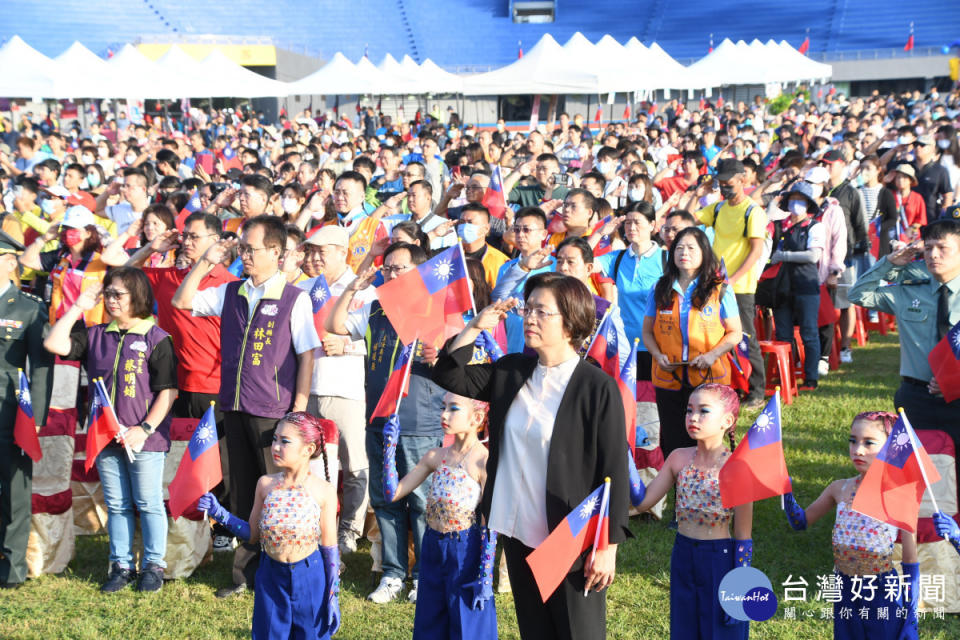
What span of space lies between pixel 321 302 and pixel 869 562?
309 cm

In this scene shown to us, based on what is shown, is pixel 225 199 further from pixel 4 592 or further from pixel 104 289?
pixel 4 592

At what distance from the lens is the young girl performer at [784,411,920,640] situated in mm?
4117

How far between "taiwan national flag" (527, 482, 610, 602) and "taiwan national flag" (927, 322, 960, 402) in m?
2.25

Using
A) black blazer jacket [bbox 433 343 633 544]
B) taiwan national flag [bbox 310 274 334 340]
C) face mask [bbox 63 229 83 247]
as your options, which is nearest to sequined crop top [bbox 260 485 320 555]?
taiwan national flag [bbox 310 274 334 340]

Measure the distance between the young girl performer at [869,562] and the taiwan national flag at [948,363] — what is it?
71cm

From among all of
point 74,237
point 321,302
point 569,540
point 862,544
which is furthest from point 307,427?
point 74,237

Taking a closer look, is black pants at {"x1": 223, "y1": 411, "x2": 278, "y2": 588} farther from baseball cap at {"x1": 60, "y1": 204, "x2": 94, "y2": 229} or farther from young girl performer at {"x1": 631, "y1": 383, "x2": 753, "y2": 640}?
baseball cap at {"x1": 60, "y1": 204, "x2": 94, "y2": 229}

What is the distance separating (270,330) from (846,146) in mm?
10662

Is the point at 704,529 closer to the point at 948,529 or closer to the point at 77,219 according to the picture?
the point at 948,529

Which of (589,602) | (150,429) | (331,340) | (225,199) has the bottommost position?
(589,602)

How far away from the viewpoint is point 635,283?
268 inches

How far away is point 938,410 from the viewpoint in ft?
16.4

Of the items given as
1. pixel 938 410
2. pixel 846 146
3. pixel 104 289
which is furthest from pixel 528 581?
pixel 846 146

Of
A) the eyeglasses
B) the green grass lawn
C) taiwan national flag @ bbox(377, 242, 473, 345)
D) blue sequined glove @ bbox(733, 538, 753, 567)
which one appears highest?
taiwan national flag @ bbox(377, 242, 473, 345)
